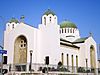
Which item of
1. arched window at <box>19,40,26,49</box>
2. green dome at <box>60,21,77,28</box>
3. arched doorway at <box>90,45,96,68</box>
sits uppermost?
green dome at <box>60,21,77,28</box>

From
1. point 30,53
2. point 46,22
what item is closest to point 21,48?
point 30,53

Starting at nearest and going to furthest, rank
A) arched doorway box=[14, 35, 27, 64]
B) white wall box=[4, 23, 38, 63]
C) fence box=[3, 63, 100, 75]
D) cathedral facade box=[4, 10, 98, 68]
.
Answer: fence box=[3, 63, 100, 75] → cathedral facade box=[4, 10, 98, 68] → white wall box=[4, 23, 38, 63] → arched doorway box=[14, 35, 27, 64]

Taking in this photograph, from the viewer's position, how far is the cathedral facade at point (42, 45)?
141 ft

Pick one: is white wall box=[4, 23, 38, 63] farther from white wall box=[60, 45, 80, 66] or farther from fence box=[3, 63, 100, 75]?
white wall box=[60, 45, 80, 66]

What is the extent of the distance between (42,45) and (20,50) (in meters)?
5.95

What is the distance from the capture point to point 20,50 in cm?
4706

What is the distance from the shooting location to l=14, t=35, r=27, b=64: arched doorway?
151 ft

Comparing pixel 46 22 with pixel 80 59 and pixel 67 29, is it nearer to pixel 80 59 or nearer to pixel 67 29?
pixel 80 59

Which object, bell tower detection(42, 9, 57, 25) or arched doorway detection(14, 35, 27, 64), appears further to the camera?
arched doorway detection(14, 35, 27, 64)

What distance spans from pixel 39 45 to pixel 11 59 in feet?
23.5

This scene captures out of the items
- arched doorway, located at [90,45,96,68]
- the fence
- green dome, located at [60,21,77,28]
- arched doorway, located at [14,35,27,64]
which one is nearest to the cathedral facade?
arched doorway, located at [14,35,27,64]

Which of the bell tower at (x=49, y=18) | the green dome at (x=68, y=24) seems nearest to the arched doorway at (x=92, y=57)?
the green dome at (x=68, y=24)

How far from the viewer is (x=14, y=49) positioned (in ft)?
153

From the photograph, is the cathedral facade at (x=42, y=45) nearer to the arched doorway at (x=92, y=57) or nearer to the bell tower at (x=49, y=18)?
the bell tower at (x=49, y=18)
